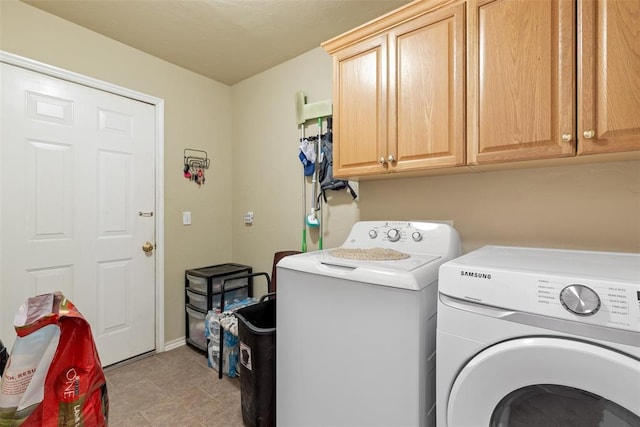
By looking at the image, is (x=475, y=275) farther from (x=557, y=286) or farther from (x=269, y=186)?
(x=269, y=186)

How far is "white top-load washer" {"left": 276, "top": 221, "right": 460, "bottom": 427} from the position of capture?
1.04 metres

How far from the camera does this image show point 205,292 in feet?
8.08

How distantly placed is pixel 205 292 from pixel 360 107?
1.86m

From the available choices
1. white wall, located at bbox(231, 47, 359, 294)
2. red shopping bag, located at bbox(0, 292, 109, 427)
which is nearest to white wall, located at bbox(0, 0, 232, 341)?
white wall, located at bbox(231, 47, 359, 294)

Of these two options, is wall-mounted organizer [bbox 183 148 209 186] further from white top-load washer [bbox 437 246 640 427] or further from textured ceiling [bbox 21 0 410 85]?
white top-load washer [bbox 437 246 640 427]

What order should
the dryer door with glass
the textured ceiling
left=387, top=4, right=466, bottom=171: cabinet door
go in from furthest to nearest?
1. the textured ceiling
2. left=387, top=4, right=466, bottom=171: cabinet door
3. the dryer door with glass

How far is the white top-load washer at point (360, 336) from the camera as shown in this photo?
104 cm

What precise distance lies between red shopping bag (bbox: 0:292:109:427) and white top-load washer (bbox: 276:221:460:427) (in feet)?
2.40

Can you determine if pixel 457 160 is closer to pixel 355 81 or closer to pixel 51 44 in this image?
pixel 355 81

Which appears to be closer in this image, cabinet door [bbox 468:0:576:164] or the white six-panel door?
cabinet door [bbox 468:0:576:164]

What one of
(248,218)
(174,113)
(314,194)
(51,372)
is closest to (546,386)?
(51,372)

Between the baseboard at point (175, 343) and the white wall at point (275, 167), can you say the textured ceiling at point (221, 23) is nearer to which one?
the white wall at point (275, 167)

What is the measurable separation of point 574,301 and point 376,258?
2.20 ft

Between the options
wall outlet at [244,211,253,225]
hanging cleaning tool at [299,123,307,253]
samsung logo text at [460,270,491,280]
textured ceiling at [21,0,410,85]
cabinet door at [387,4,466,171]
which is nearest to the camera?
samsung logo text at [460,270,491,280]
